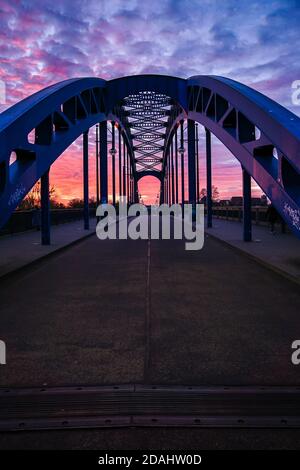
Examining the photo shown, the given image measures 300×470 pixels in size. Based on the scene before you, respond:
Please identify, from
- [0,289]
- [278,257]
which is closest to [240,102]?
[278,257]

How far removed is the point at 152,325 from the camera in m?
5.18

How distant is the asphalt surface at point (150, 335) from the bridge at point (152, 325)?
0.8 inches

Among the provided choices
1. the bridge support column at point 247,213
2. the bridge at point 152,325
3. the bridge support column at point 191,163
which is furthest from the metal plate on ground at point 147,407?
the bridge support column at point 191,163

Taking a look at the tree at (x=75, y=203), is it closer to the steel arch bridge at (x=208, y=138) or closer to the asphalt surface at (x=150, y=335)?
the steel arch bridge at (x=208, y=138)

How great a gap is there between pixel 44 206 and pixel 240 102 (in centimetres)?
779

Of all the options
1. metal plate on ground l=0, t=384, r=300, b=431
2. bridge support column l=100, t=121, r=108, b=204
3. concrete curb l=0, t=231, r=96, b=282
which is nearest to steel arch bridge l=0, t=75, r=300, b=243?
concrete curb l=0, t=231, r=96, b=282

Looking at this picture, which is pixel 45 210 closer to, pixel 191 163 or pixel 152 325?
pixel 152 325

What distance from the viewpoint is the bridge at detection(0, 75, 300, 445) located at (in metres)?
3.05

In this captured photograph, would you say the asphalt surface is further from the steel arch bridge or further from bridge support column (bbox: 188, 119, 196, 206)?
bridge support column (bbox: 188, 119, 196, 206)

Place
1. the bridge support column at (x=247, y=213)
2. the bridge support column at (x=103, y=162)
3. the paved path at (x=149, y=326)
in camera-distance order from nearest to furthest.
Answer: the paved path at (x=149, y=326)
the bridge support column at (x=247, y=213)
the bridge support column at (x=103, y=162)

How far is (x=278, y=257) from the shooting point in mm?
10539

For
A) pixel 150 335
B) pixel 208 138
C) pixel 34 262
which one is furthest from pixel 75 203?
pixel 150 335

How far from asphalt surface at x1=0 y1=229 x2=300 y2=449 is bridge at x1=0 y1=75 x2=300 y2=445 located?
0.06 feet

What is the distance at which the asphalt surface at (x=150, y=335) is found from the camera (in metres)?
2.66
